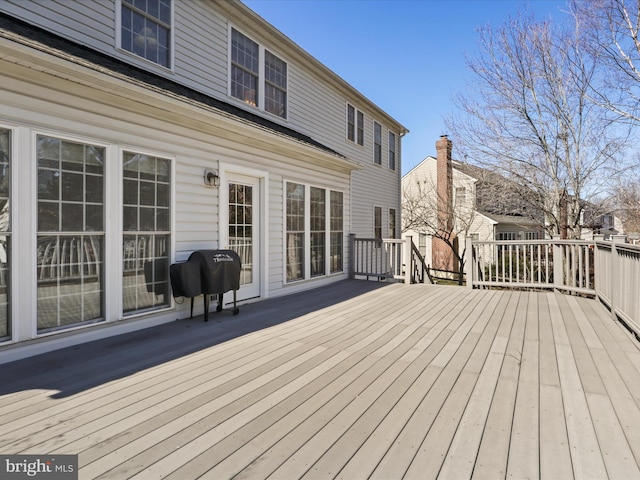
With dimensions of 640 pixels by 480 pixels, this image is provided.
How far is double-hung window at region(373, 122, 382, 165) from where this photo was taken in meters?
11.4

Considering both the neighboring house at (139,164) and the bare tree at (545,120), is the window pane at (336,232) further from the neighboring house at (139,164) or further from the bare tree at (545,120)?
the bare tree at (545,120)

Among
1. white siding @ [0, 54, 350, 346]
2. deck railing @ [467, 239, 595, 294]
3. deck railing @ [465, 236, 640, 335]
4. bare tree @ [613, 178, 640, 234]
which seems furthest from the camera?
bare tree @ [613, 178, 640, 234]

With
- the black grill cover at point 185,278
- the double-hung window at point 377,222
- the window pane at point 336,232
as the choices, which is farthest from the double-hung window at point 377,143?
the black grill cover at point 185,278

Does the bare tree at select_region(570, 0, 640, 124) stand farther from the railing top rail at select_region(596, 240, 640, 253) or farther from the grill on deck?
the grill on deck

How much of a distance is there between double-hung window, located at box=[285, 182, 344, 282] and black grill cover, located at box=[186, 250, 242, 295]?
1.97m

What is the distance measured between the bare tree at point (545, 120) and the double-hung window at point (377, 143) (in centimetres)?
297

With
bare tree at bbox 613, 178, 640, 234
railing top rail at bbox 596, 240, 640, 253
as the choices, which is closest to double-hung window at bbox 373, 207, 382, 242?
bare tree at bbox 613, 178, 640, 234

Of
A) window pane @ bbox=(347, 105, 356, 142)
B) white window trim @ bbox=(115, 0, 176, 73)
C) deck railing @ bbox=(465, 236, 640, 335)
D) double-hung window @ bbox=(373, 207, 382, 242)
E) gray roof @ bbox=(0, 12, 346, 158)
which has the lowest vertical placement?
deck railing @ bbox=(465, 236, 640, 335)

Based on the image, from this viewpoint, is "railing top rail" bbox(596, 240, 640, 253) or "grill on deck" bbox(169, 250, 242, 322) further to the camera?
"grill on deck" bbox(169, 250, 242, 322)

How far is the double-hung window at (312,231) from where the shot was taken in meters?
6.81

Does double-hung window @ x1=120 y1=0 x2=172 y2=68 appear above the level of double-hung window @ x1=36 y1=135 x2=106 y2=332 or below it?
above

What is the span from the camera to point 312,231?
7.40m

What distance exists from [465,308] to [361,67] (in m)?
10.3

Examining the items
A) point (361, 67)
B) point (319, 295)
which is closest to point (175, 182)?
point (319, 295)
